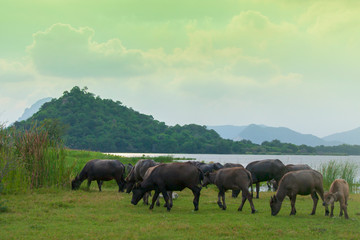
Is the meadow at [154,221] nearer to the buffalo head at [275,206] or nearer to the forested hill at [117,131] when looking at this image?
the buffalo head at [275,206]

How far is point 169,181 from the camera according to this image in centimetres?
1356

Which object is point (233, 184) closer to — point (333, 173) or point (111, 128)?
point (333, 173)

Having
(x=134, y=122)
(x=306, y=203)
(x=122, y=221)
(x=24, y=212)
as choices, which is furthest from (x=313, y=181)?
(x=134, y=122)

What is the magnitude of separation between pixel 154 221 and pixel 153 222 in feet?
0.62

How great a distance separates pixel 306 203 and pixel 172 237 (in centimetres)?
897

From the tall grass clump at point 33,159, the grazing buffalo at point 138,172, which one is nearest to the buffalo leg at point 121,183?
the grazing buffalo at point 138,172

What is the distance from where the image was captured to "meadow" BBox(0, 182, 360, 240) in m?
9.88

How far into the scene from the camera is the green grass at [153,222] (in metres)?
9.88

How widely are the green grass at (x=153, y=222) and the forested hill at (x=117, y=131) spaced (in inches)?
3107

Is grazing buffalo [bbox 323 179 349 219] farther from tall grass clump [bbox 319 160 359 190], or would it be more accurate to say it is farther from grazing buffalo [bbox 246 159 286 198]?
tall grass clump [bbox 319 160 359 190]

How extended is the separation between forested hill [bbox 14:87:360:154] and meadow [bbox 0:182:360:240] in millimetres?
78836

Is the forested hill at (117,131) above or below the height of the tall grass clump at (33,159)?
above

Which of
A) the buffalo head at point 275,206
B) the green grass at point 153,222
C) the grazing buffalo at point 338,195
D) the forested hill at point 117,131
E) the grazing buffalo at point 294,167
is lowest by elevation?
the green grass at point 153,222

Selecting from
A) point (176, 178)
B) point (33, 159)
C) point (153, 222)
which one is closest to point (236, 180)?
point (176, 178)
